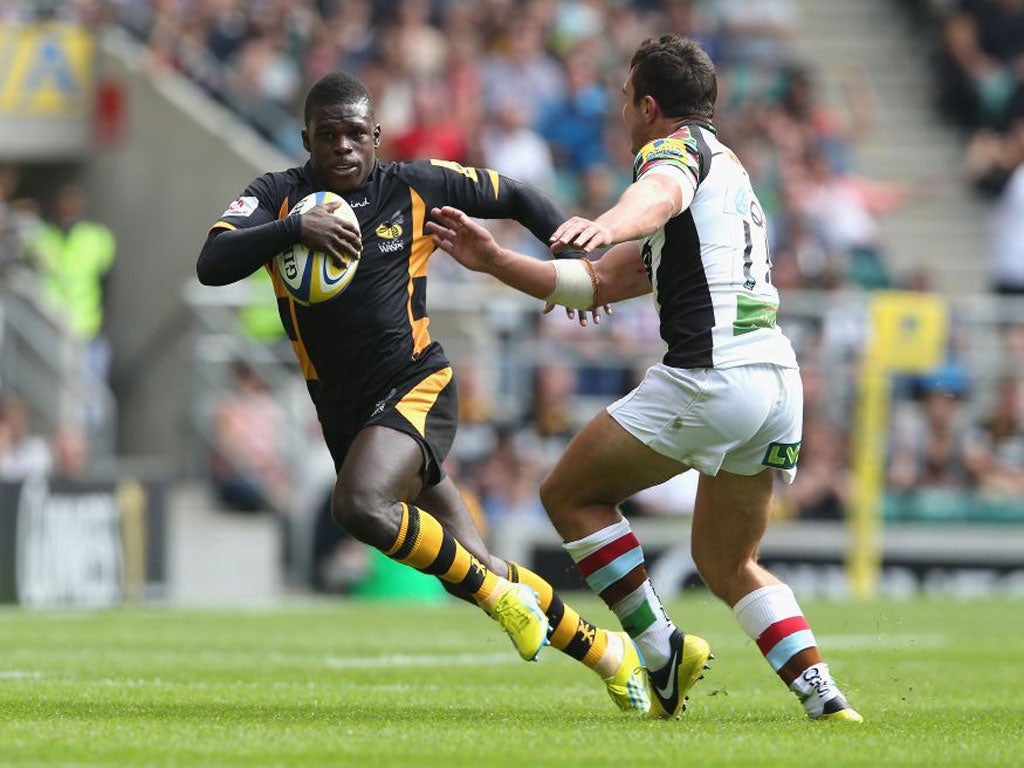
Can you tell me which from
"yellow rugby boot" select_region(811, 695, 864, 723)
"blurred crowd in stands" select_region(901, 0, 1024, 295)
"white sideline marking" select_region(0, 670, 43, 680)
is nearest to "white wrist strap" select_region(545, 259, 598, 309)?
"yellow rugby boot" select_region(811, 695, 864, 723)

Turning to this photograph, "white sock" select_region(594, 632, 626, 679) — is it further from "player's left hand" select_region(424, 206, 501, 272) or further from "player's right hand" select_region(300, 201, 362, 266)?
"player's right hand" select_region(300, 201, 362, 266)

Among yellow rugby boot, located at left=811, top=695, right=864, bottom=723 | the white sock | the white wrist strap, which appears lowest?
yellow rugby boot, located at left=811, top=695, right=864, bottom=723

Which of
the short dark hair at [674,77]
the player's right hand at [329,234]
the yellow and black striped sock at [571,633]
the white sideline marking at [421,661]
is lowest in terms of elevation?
the white sideline marking at [421,661]

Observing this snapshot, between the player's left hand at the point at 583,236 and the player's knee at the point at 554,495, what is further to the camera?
the player's knee at the point at 554,495

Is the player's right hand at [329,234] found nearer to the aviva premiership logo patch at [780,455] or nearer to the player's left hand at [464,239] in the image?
the player's left hand at [464,239]

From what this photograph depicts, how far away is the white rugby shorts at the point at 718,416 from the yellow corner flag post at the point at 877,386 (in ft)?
32.9

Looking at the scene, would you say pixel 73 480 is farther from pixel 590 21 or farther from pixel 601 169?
pixel 590 21

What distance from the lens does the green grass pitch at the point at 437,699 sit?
6.17 meters

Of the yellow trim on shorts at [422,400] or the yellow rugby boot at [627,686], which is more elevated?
the yellow trim on shorts at [422,400]

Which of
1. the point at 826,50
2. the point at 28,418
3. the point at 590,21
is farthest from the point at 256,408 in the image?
the point at 826,50

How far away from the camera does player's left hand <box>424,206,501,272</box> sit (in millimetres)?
7352

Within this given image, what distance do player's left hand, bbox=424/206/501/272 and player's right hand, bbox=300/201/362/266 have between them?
284mm

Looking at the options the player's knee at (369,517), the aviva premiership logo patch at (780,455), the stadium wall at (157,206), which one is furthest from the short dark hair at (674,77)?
the stadium wall at (157,206)

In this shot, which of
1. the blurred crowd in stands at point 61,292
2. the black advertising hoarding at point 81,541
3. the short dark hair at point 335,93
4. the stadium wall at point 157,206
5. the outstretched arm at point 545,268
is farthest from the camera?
the stadium wall at point 157,206
